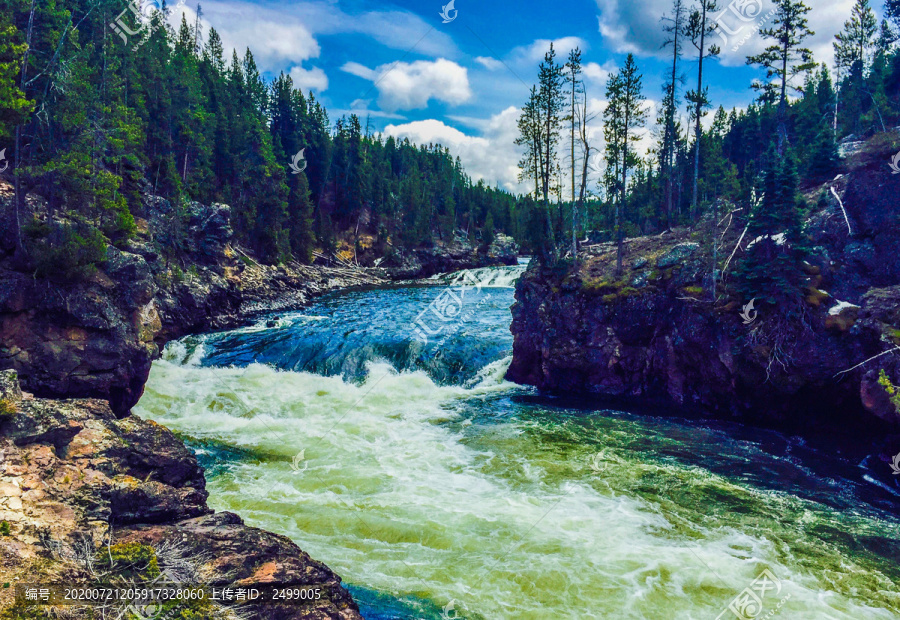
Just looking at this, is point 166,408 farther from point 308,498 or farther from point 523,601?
point 523,601

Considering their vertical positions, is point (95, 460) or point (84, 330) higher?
point (84, 330)

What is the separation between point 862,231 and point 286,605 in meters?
23.0

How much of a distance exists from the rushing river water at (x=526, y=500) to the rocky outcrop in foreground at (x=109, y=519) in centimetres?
232

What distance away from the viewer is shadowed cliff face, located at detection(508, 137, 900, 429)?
15320 mm

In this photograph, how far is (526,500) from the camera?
39.9 ft

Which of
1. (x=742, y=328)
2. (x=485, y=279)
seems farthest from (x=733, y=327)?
(x=485, y=279)

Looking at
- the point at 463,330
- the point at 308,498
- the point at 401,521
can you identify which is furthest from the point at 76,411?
the point at 463,330

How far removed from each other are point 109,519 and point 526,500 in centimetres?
890

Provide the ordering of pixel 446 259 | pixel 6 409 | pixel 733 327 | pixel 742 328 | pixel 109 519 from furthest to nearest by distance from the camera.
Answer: pixel 446 259
pixel 733 327
pixel 742 328
pixel 6 409
pixel 109 519

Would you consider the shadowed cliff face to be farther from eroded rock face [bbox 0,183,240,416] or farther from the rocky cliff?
eroded rock face [bbox 0,183,240,416]

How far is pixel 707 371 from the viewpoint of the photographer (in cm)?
1875

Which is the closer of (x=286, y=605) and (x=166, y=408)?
(x=286, y=605)

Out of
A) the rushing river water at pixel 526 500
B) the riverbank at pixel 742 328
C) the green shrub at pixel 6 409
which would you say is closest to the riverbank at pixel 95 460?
the green shrub at pixel 6 409

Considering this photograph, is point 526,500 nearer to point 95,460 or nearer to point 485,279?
point 95,460
